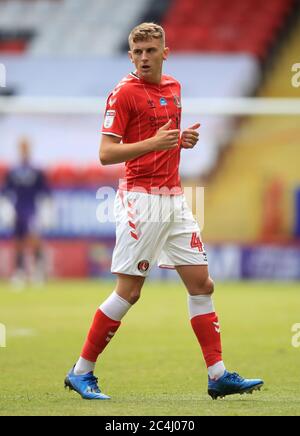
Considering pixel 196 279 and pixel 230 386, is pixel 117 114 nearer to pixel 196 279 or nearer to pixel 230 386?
pixel 196 279

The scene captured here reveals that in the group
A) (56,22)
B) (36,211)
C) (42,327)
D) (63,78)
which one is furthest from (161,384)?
(56,22)

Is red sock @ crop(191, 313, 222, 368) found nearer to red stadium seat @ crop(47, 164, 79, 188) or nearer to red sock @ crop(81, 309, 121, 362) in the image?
red sock @ crop(81, 309, 121, 362)

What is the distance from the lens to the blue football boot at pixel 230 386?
638 centimetres

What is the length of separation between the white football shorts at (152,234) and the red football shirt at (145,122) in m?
0.09

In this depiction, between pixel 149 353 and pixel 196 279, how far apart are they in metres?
2.59

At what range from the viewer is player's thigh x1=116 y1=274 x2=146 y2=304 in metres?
6.41

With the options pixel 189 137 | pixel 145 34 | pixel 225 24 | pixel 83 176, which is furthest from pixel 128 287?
pixel 225 24

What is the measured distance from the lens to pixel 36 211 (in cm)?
1728

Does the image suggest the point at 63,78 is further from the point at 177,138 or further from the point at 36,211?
the point at 177,138

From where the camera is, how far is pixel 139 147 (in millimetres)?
6141

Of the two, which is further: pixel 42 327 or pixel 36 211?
pixel 36 211

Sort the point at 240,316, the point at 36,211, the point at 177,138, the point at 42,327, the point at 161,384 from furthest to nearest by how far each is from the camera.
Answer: the point at 36,211 → the point at 240,316 → the point at 42,327 → the point at 161,384 → the point at 177,138

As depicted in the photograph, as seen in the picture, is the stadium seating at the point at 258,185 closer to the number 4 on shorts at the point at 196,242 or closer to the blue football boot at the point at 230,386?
the number 4 on shorts at the point at 196,242
